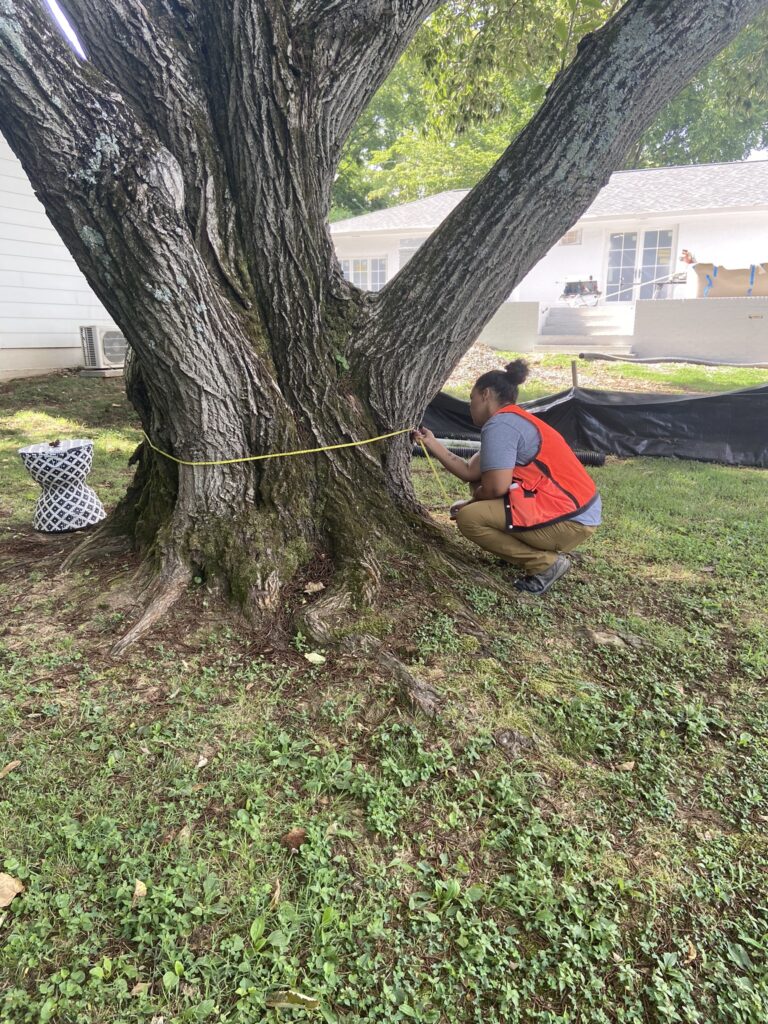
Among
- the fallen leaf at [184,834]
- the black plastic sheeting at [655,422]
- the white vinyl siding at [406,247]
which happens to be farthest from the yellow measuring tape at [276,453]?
the white vinyl siding at [406,247]

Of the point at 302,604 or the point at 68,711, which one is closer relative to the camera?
the point at 68,711

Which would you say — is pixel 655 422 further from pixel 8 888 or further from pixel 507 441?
pixel 8 888

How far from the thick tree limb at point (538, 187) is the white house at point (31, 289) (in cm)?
781

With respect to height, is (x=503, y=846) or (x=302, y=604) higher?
(x=302, y=604)

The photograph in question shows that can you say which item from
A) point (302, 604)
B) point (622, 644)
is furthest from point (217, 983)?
point (622, 644)

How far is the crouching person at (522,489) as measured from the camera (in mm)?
3750

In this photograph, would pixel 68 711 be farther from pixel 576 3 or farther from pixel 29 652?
pixel 576 3

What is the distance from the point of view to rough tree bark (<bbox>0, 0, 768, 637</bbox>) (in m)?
2.93

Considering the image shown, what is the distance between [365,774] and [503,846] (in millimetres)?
541

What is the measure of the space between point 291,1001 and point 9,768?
135 cm

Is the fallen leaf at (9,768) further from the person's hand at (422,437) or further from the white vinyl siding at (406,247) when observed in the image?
the white vinyl siding at (406,247)

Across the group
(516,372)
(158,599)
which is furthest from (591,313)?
(158,599)

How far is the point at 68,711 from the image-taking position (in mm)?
2764

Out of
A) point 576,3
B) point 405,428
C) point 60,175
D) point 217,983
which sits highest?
point 576,3
